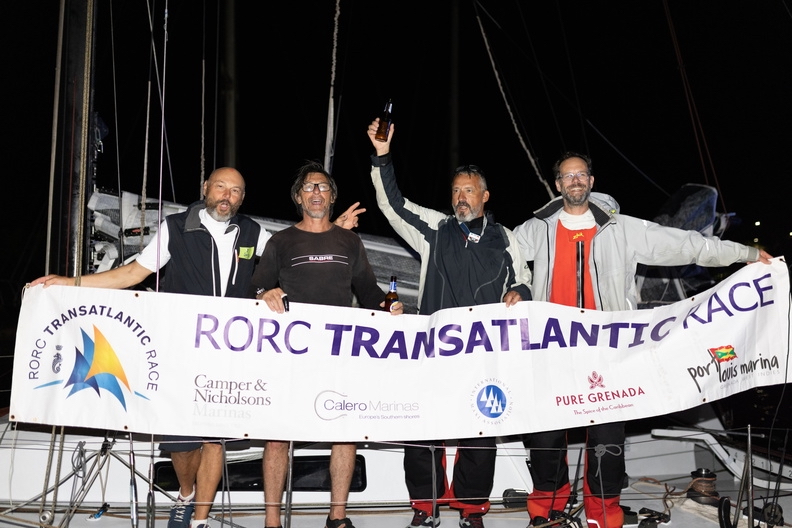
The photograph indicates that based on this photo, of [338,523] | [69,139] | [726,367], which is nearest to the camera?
[338,523]

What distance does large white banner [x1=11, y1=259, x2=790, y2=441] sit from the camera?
3582mm

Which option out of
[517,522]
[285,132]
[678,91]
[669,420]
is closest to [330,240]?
[517,522]

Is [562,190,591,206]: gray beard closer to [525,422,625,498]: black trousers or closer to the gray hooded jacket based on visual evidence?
the gray hooded jacket

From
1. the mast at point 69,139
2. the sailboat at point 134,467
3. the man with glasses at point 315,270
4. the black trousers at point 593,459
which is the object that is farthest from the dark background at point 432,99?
the black trousers at point 593,459

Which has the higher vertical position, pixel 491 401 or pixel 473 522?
pixel 491 401

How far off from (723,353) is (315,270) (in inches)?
86.9

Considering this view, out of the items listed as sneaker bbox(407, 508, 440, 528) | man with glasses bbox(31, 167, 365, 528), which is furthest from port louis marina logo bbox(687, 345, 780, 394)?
man with glasses bbox(31, 167, 365, 528)

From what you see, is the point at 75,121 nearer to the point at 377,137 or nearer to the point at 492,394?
the point at 377,137

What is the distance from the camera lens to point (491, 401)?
3725 mm

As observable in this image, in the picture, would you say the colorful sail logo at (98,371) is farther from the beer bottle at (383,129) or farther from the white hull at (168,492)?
the beer bottle at (383,129)

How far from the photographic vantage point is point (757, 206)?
15.1 metres

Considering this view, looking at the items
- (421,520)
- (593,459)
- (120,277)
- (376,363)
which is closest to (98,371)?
(120,277)

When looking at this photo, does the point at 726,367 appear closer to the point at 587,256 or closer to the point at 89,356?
the point at 587,256

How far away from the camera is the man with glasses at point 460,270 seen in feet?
12.7
